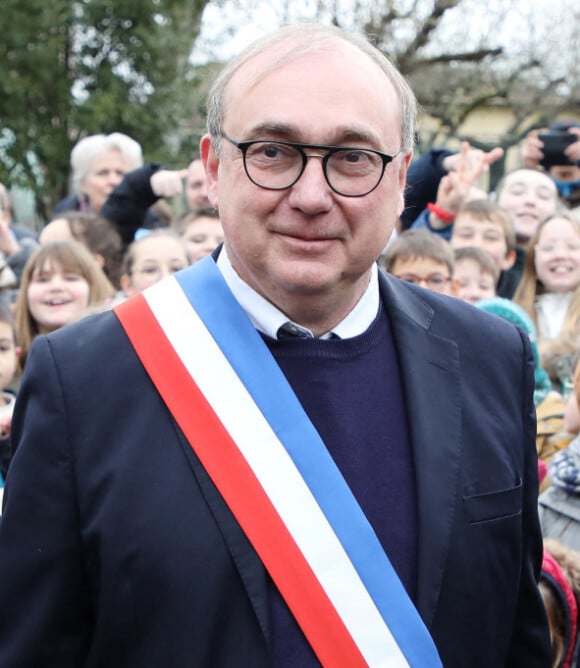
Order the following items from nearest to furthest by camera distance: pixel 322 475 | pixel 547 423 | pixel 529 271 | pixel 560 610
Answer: pixel 322 475, pixel 560 610, pixel 547 423, pixel 529 271

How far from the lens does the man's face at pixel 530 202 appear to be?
5371mm

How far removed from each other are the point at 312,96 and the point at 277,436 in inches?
25.2

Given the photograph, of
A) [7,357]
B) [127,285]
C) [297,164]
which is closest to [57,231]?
[127,285]

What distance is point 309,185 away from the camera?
1648mm

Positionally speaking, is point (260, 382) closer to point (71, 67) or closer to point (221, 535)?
point (221, 535)

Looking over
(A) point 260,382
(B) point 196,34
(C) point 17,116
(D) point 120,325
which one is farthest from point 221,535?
(B) point 196,34

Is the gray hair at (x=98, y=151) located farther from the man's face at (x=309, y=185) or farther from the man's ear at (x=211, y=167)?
the man's face at (x=309, y=185)

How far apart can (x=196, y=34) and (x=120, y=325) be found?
33.6 feet

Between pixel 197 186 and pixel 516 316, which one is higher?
pixel 197 186

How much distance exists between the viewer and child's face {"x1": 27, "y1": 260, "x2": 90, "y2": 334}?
4.11m

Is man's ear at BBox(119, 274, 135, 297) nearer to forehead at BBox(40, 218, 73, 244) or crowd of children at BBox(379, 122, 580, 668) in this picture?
forehead at BBox(40, 218, 73, 244)

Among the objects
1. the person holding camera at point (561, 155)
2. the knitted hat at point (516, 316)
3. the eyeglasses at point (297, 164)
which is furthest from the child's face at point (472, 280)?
the eyeglasses at point (297, 164)

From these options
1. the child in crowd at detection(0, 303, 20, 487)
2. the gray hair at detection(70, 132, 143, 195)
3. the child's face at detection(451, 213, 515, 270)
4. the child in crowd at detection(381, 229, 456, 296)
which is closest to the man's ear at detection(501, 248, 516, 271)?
the child's face at detection(451, 213, 515, 270)

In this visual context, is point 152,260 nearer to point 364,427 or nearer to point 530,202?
point 530,202
